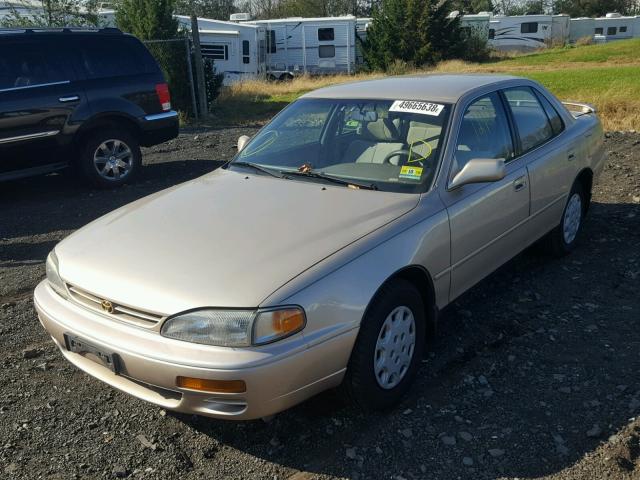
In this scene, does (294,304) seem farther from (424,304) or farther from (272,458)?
(424,304)

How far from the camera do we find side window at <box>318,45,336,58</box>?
31188 mm

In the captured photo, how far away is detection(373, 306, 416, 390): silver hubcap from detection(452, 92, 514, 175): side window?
40.2 inches

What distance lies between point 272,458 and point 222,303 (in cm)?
86

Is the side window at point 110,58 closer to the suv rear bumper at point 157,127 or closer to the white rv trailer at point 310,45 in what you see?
the suv rear bumper at point 157,127

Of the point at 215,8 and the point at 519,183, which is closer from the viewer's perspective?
the point at 519,183

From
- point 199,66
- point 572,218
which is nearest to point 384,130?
point 572,218

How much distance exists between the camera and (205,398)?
9.30 ft

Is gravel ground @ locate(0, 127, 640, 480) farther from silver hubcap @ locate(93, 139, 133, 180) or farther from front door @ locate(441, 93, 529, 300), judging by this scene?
silver hubcap @ locate(93, 139, 133, 180)

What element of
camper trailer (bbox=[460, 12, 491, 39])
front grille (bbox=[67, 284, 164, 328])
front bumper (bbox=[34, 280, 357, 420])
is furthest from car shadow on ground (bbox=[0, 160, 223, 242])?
camper trailer (bbox=[460, 12, 491, 39])

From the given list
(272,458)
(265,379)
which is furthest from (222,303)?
(272,458)

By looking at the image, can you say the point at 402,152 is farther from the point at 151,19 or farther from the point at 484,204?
the point at 151,19

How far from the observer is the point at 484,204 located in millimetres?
4102

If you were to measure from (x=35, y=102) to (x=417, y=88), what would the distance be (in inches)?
208

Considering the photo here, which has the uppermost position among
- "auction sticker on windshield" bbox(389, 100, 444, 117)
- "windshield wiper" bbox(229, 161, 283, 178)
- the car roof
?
the car roof
